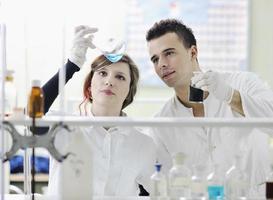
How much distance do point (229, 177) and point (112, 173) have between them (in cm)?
62

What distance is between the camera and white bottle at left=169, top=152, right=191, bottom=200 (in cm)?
161

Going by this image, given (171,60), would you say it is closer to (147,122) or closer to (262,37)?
(147,122)

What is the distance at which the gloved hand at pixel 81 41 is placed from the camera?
6.57 ft

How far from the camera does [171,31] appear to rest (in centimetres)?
236

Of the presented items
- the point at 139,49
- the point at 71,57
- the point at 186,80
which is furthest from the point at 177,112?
the point at 139,49

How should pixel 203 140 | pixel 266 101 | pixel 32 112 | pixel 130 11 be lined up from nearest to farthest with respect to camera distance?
pixel 32 112, pixel 266 101, pixel 203 140, pixel 130 11

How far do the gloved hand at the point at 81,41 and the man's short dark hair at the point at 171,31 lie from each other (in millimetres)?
394

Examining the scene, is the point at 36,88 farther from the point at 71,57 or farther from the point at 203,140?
the point at 203,140

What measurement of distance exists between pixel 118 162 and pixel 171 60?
19.5 inches

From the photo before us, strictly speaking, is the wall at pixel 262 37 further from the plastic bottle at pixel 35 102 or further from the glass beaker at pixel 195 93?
the plastic bottle at pixel 35 102

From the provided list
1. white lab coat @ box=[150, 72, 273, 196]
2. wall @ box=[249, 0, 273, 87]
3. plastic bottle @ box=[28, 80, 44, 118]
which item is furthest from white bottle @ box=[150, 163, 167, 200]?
wall @ box=[249, 0, 273, 87]

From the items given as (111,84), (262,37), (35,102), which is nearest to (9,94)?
(35,102)

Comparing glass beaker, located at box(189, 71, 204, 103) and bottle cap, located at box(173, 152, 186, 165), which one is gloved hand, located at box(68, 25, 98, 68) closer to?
glass beaker, located at box(189, 71, 204, 103)

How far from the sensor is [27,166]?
189cm
